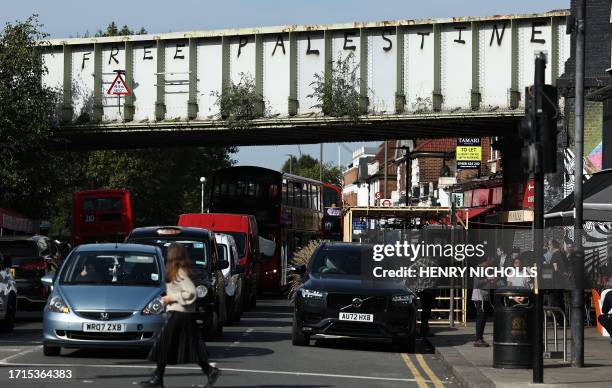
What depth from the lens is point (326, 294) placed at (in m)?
19.9

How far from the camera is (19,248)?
26688 mm

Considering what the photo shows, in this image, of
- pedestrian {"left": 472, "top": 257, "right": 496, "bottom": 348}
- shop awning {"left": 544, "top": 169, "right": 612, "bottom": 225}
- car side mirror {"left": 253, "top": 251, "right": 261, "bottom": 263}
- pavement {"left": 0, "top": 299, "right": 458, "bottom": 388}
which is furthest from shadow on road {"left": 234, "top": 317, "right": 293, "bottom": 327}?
shop awning {"left": 544, "top": 169, "right": 612, "bottom": 225}

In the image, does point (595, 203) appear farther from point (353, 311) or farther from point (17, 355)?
point (17, 355)

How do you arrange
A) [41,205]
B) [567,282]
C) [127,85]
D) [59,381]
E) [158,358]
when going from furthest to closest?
[41,205] → [127,85] → [567,282] → [59,381] → [158,358]

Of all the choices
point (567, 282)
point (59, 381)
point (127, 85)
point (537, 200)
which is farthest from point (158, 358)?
point (127, 85)

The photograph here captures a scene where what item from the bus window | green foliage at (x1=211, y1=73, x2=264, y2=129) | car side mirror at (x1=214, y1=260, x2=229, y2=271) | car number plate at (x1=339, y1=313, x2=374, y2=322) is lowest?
car number plate at (x1=339, y1=313, x2=374, y2=322)

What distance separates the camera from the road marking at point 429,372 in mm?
15219

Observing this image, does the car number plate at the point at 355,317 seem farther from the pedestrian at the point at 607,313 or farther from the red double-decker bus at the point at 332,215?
the red double-decker bus at the point at 332,215

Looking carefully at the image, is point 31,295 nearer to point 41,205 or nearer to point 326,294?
point 326,294

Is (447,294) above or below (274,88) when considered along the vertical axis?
below

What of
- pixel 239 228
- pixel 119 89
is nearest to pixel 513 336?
pixel 239 228

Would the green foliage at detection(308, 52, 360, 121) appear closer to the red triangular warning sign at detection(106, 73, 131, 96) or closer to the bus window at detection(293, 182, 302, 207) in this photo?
the bus window at detection(293, 182, 302, 207)

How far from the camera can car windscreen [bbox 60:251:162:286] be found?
17.2m

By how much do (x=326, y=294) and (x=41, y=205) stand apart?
2769 cm
